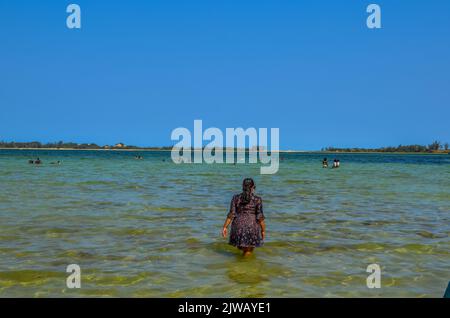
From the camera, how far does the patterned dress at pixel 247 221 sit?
10758 millimetres

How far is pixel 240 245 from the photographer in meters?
10.8

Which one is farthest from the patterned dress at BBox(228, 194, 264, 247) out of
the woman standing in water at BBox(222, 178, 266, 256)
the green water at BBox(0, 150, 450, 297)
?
the green water at BBox(0, 150, 450, 297)

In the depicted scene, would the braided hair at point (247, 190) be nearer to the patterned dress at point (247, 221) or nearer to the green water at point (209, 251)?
the patterned dress at point (247, 221)

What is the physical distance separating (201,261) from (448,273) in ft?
17.3

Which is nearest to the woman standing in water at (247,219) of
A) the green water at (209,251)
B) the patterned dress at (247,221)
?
the patterned dress at (247,221)

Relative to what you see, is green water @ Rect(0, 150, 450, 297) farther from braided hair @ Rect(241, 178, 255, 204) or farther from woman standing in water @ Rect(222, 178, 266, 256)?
braided hair @ Rect(241, 178, 255, 204)

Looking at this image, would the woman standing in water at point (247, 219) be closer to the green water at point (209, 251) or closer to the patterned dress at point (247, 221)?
the patterned dress at point (247, 221)

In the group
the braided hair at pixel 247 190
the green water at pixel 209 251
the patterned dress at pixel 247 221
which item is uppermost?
the braided hair at pixel 247 190

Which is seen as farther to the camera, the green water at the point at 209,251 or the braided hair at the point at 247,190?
the braided hair at the point at 247,190

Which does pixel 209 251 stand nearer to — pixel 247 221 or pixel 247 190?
pixel 247 221

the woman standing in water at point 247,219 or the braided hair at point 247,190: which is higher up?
the braided hair at point 247,190

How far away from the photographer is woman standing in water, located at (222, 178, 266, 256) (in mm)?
10750

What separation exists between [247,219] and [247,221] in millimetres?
46
